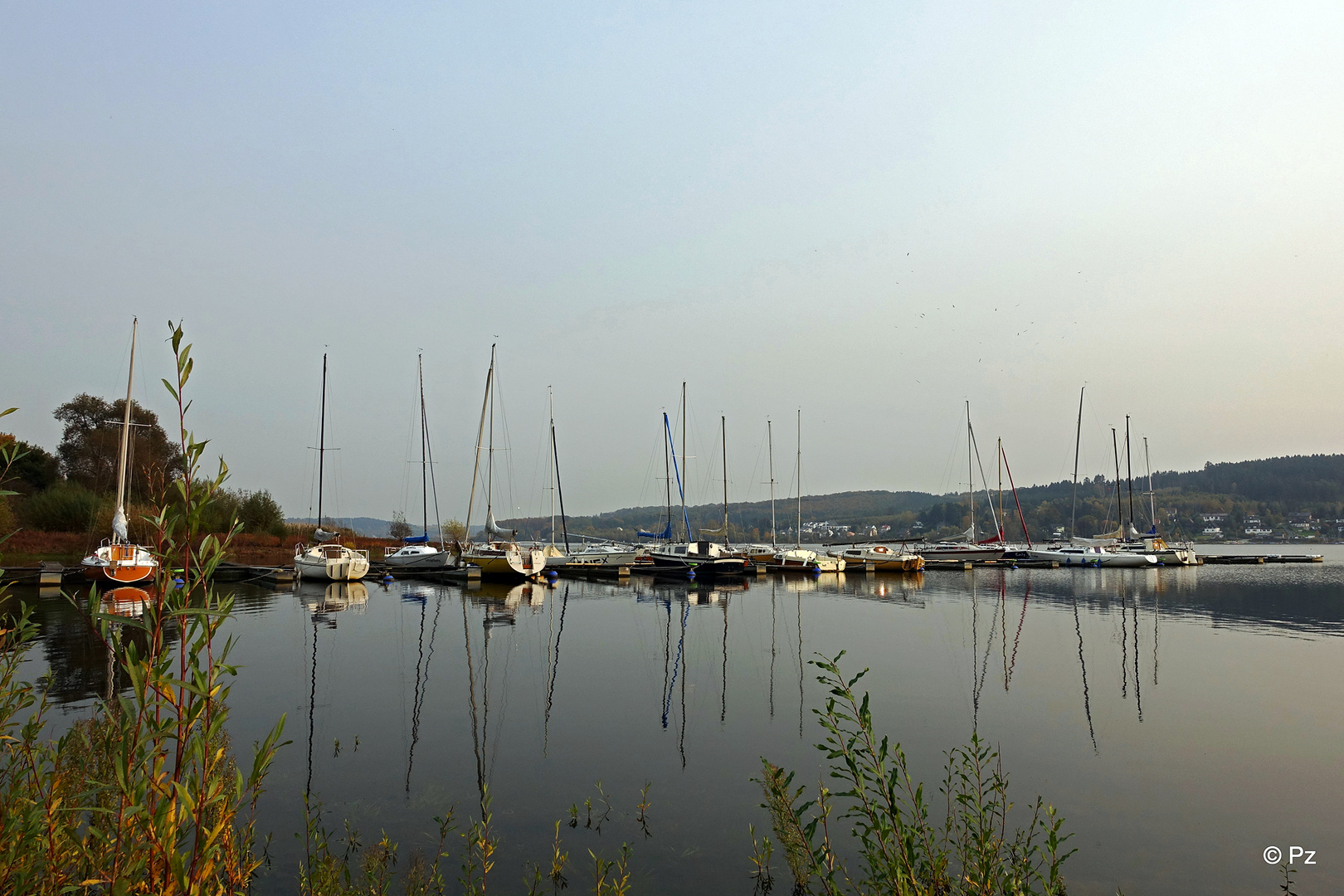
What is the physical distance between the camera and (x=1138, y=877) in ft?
24.5

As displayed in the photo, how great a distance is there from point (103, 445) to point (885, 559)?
59114 mm

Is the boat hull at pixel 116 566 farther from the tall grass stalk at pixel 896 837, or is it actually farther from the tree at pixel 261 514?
the tall grass stalk at pixel 896 837

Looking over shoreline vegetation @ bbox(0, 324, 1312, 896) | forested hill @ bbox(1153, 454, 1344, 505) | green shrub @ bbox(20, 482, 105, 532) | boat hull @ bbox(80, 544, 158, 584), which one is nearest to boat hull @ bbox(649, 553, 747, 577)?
boat hull @ bbox(80, 544, 158, 584)

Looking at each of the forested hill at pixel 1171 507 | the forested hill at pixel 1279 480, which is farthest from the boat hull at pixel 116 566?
the forested hill at pixel 1279 480

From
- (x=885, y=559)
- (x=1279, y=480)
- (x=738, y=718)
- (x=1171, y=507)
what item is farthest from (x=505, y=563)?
(x=1279, y=480)

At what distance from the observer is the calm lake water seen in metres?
8.35

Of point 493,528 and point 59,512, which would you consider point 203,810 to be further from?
point 59,512

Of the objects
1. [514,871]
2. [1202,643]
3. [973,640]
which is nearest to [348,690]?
[514,871]

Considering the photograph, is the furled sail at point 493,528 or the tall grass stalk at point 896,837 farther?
the furled sail at point 493,528

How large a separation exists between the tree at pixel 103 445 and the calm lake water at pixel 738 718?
94.0 ft

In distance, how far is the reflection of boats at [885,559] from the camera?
52906 mm

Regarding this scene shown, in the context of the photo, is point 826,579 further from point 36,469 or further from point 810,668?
point 36,469

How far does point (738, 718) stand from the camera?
1352 centimetres

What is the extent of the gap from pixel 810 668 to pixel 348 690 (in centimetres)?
1090
